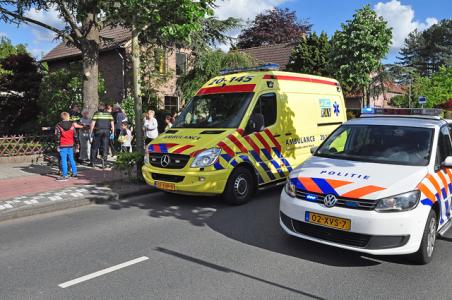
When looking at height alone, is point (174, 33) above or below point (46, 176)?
above

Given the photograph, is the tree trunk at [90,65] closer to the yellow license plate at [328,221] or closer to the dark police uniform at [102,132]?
the dark police uniform at [102,132]

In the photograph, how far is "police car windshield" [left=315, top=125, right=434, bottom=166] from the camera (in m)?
5.46

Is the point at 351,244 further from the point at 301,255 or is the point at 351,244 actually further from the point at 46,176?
the point at 46,176

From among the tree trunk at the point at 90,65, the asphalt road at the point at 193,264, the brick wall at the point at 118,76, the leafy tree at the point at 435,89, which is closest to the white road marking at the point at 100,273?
the asphalt road at the point at 193,264

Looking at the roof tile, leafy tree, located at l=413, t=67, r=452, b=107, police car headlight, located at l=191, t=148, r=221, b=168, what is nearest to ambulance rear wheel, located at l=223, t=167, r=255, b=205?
police car headlight, located at l=191, t=148, r=221, b=168

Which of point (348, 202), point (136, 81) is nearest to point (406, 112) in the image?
point (348, 202)

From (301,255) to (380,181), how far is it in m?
1.30

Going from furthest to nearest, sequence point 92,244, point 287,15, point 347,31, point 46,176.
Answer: point 287,15
point 347,31
point 46,176
point 92,244

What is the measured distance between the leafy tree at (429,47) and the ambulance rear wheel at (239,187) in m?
82.2

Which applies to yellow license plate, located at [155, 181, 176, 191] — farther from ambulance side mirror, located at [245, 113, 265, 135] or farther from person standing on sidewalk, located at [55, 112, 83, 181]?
person standing on sidewalk, located at [55, 112, 83, 181]

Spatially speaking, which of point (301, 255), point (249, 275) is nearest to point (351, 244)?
point (301, 255)

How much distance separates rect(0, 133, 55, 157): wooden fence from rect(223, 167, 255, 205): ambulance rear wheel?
331 inches

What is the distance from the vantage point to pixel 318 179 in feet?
16.7

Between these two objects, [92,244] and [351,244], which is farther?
[92,244]
